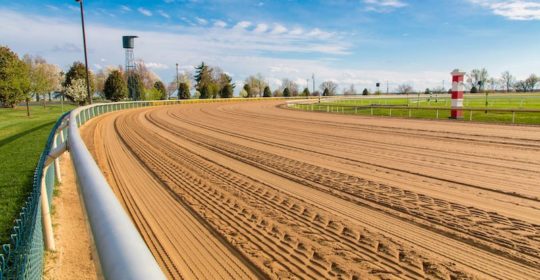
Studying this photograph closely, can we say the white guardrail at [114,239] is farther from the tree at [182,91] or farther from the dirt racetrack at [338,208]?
the tree at [182,91]

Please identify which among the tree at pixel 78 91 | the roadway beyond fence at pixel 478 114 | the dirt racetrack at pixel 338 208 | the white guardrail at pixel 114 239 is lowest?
the dirt racetrack at pixel 338 208

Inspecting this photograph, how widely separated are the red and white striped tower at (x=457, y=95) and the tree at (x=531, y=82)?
9414cm

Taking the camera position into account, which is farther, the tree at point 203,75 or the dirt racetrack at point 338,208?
the tree at point 203,75

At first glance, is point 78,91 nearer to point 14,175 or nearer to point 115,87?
point 115,87

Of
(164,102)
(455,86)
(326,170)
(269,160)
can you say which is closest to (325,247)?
(326,170)

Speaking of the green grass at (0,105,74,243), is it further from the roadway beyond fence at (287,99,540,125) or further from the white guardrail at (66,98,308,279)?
the roadway beyond fence at (287,99,540,125)

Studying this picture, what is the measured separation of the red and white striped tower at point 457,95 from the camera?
1817 cm

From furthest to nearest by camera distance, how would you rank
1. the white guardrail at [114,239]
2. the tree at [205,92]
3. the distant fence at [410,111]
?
the tree at [205,92], the distant fence at [410,111], the white guardrail at [114,239]

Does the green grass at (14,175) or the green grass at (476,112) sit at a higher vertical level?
the green grass at (476,112)

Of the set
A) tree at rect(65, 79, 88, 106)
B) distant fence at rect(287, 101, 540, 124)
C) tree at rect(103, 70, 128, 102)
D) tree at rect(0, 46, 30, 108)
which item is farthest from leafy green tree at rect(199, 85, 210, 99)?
distant fence at rect(287, 101, 540, 124)

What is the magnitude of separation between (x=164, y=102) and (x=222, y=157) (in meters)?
38.8

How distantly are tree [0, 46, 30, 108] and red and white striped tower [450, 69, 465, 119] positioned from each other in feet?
120

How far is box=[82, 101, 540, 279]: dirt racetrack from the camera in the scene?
3.73 meters

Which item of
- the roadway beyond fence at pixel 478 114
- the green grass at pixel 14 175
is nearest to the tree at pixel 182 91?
the roadway beyond fence at pixel 478 114
